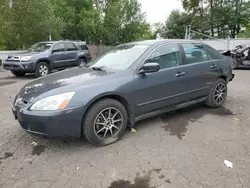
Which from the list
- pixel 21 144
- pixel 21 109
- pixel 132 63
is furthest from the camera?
pixel 132 63

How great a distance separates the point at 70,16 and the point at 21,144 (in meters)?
23.3

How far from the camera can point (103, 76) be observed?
3.53m

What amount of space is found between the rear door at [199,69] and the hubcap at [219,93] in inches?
10.4

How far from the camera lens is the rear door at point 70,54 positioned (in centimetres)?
1065

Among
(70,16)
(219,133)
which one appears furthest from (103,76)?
(70,16)

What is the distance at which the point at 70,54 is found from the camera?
35.5 ft

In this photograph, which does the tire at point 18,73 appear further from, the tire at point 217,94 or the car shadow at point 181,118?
the tire at point 217,94

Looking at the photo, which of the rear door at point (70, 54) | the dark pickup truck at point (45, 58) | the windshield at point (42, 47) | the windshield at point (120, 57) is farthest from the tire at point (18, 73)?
the windshield at point (120, 57)

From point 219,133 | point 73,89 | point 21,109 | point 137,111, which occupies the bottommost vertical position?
point 219,133

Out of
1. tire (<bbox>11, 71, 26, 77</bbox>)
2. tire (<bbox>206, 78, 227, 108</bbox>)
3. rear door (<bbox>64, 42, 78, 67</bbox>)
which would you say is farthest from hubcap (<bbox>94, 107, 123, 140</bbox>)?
tire (<bbox>11, 71, 26, 77</bbox>)

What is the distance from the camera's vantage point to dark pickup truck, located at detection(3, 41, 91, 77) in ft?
30.4

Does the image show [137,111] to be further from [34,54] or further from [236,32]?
[236,32]

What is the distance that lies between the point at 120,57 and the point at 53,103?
158 cm

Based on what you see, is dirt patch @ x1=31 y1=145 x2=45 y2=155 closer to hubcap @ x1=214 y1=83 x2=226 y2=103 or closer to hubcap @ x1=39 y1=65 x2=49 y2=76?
hubcap @ x1=214 y1=83 x2=226 y2=103
